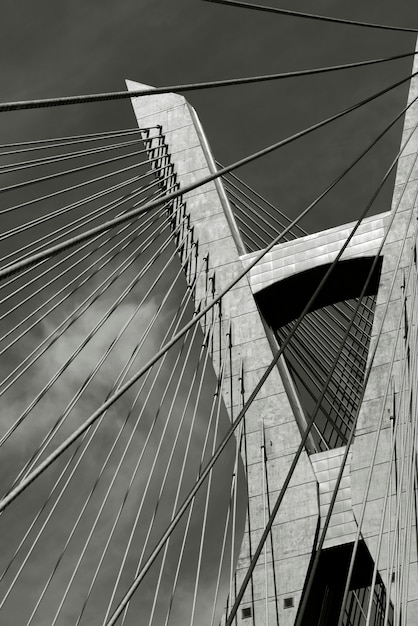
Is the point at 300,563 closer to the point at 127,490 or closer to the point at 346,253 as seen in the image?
the point at 127,490

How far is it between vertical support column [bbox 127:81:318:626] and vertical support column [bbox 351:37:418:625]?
0.83 metres

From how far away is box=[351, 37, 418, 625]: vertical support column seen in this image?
14531 mm

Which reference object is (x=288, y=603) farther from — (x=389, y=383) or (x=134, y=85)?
(x=134, y=85)

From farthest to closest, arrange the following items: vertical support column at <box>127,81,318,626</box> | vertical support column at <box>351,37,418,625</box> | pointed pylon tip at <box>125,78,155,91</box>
Result: 1. pointed pylon tip at <box>125,78,155,91</box>
2. vertical support column at <box>127,81,318,626</box>
3. vertical support column at <box>351,37,418,625</box>

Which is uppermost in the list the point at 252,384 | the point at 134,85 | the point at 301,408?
the point at 134,85

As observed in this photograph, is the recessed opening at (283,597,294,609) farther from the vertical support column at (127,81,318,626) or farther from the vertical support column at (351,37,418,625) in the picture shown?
Answer: the vertical support column at (351,37,418,625)

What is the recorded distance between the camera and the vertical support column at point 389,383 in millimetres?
14531

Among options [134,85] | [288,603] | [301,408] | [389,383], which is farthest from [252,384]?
[134,85]

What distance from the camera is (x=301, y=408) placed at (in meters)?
16.5

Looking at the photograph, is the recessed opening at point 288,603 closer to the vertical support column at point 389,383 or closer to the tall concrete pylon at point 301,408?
the tall concrete pylon at point 301,408

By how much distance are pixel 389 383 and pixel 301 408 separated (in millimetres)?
1665

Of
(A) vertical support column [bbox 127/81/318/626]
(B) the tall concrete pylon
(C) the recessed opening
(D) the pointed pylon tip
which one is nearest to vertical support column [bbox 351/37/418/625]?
(B) the tall concrete pylon

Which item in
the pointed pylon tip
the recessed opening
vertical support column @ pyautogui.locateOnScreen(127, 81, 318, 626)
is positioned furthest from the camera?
the pointed pylon tip

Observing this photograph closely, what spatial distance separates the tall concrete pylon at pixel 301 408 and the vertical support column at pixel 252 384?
0.05ft
